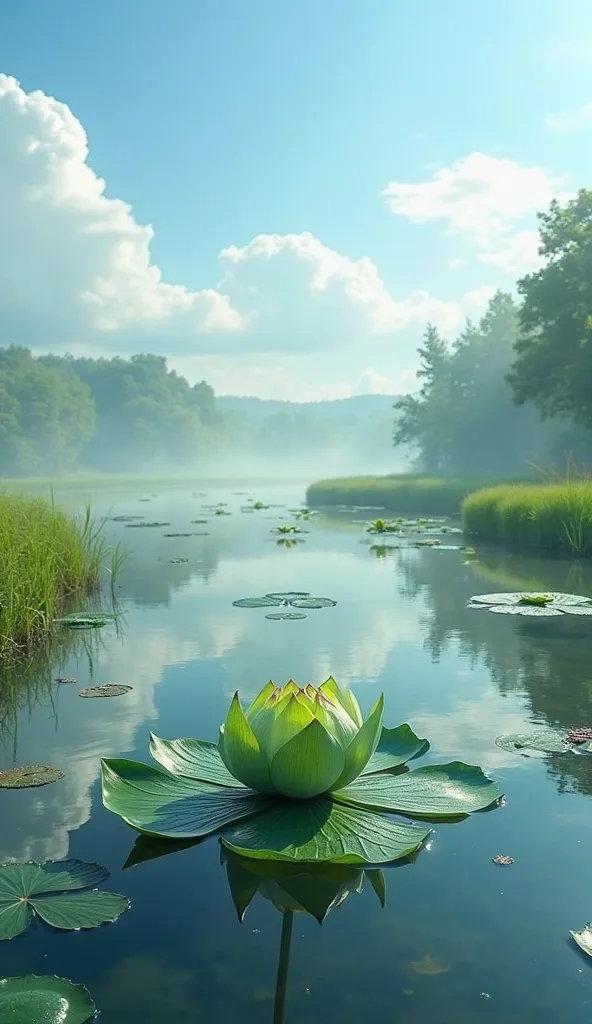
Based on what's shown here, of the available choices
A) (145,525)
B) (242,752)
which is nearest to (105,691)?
(242,752)

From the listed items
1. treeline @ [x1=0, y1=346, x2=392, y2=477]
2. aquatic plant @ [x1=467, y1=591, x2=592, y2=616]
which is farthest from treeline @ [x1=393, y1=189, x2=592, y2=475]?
treeline @ [x1=0, y1=346, x2=392, y2=477]

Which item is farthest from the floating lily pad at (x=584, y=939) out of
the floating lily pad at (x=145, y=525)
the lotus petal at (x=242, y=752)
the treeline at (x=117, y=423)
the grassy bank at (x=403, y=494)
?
the treeline at (x=117, y=423)

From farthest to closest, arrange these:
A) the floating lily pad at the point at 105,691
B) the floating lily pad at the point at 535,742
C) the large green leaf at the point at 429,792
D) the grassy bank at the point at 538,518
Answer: the grassy bank at the point at 538,518 < the floating lily pad at the point at 105,691 < the floating lily pad at the point at 535,742 < the large green leaf at the point at 429,792

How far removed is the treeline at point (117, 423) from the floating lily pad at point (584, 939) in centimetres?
6058

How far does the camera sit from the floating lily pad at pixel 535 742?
3068mm

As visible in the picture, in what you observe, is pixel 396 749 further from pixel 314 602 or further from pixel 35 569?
pixel 314 602

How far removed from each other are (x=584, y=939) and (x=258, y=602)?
469 cm

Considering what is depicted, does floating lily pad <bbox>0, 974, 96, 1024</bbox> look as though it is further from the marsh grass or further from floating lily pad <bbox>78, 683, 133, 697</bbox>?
the marsh grass

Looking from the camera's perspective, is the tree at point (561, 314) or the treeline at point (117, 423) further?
the treeline at point (117, 423)

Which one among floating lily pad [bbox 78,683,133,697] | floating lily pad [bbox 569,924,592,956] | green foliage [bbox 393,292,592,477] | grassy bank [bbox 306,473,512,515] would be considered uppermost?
green foliage [bbox 393,292,592,477]

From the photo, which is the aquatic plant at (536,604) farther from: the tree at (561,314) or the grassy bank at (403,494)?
the tree at (561,314)

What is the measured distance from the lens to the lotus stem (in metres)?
1.60

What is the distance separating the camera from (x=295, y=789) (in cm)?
228

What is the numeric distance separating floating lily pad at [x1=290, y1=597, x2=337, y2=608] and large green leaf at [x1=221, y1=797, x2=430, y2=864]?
3930 millimetres
